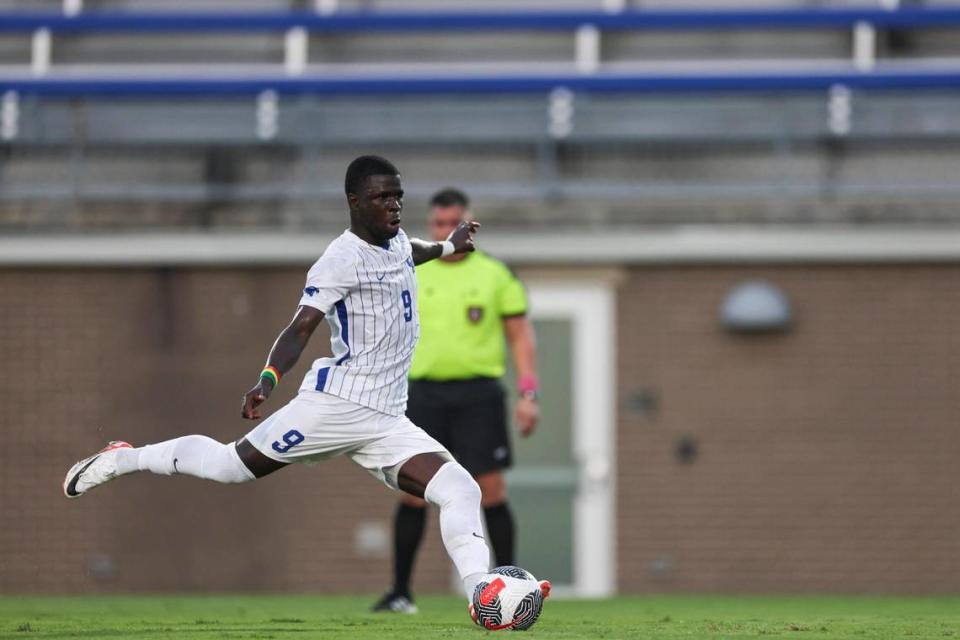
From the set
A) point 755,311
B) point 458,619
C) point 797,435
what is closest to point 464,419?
point 458,619

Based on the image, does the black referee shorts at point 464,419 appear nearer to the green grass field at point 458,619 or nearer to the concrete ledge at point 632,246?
the green grass field at point 458,619

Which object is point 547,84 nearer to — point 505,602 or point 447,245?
point 447,245

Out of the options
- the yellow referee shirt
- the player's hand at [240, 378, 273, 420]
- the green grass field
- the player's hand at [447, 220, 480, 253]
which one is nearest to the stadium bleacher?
the green grass field

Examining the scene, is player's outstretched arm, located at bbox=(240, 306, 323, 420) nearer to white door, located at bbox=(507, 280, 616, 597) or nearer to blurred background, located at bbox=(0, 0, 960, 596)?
blurred background, located at bbox=(0, 0, 960, 596)

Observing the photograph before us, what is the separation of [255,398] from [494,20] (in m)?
9.79

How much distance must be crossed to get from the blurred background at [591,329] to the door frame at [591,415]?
18 millimetres

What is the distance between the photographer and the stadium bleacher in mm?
13469

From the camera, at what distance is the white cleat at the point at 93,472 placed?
7184 millimetres

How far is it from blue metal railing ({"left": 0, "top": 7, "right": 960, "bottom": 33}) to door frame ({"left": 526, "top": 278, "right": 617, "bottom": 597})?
10.5 ft

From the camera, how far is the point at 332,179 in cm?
1424

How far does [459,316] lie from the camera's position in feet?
29.8

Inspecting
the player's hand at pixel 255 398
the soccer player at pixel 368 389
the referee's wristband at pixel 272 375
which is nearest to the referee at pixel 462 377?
the soccer player at pixel 368 389

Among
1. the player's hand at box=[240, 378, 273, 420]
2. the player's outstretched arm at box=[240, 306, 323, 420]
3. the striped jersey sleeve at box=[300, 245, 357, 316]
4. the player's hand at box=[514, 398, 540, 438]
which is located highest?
the striped jersey sleeve at box=[300, 245, 357, 316]

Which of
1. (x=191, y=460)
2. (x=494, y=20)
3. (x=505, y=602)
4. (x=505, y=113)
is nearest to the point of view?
(x=505, y=602)
